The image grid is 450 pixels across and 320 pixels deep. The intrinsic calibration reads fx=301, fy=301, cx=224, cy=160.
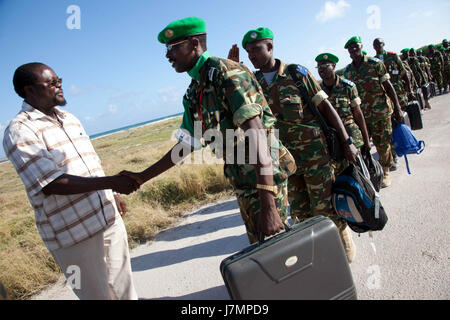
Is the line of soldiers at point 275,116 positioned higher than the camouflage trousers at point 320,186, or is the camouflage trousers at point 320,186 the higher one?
the line of soldiers at point 275,116

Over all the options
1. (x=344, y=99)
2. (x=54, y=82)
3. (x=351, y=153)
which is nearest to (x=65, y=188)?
(x=54, y=82)

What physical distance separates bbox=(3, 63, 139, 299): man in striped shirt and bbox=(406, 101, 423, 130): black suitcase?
5229 mm

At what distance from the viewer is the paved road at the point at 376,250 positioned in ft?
7.77

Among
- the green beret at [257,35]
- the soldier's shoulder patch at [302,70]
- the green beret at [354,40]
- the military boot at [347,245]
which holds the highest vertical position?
the green beret at [354,40]

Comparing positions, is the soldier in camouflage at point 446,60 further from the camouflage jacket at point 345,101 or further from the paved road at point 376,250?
the camouflage jacket at point 345,101

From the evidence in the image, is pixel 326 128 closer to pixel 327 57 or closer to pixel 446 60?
pixel 327 57

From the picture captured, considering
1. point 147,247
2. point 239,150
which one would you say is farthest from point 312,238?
point 147,247

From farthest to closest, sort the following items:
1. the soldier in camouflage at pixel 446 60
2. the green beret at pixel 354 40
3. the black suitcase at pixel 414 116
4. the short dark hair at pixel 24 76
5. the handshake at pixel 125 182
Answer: the soldier in camouflage at pixel 446 60 < the black suitcase at pixel 414 116 < the green beret at pixel 354 40 < the handshake at pixel 125 182 < the short dark hair at pixel 24 76

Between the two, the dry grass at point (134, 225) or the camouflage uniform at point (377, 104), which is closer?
the dry grass at point (134, 225)

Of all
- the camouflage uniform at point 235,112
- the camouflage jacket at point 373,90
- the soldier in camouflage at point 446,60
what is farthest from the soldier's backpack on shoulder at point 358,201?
the soldier in camouflage at point 446,60

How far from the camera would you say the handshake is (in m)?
2.07

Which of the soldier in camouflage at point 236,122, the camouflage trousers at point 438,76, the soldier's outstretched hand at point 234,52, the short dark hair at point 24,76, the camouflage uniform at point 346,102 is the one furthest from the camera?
the camouflage trousers at point 438,76

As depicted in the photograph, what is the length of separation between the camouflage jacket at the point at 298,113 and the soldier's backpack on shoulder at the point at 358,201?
310 millimetres

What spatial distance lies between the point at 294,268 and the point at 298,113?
5.22 feet
